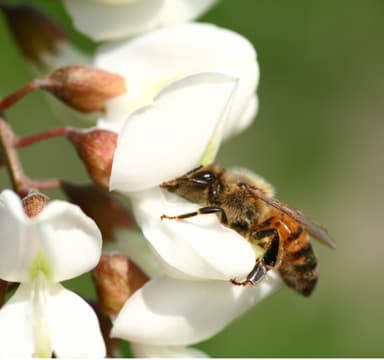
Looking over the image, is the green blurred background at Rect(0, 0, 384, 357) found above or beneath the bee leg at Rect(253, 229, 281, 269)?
beneath

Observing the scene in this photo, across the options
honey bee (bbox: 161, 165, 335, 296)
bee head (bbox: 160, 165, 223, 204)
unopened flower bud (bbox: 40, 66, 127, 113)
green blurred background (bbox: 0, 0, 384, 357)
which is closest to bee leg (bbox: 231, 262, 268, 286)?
honey bee (bbox: 161, 165, 335, 296)

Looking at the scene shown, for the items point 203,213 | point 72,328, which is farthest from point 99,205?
point 72,328

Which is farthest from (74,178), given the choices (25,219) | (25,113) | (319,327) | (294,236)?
(25,219)

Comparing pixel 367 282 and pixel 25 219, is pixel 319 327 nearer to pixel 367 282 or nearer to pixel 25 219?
pixel 367 282

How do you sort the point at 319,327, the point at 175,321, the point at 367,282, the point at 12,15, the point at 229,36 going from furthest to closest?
the point at 367,282 < the point at 319,327 < the point at 12,15 < the point at 229,36 < the point at 175,321

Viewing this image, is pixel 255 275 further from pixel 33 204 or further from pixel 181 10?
pixel 181 10

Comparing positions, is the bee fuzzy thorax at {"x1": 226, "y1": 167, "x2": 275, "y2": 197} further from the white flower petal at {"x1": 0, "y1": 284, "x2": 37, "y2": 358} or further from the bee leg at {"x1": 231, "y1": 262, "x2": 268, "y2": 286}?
the white flower petal at {"x1": 0, "y1": 284, "x2": 37, "y2": 358}
